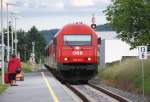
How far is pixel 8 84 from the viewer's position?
3678cm

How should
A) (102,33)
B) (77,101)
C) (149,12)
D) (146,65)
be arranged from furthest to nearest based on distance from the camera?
(102,33) < (149,12) < (146,65) < (77,101)

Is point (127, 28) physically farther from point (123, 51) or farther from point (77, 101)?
point (123, 51)

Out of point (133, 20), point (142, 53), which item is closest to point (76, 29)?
point (133, 20)

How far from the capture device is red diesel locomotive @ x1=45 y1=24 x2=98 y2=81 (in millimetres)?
40344

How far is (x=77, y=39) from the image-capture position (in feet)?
135

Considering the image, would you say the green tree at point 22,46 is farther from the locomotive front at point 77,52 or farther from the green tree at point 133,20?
the locomotive front at point 77,52

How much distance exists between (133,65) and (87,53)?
136 inches

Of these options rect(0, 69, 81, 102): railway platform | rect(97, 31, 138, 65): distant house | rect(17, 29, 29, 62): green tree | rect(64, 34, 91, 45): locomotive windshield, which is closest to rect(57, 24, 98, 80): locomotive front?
rect(64, 34, 91, 45): locomotive windshield

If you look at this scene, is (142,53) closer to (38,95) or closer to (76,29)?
(38,95)

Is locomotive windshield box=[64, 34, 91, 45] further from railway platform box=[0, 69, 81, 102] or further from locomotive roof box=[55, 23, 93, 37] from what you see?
railway platform box=[0, 69, 81, 102]

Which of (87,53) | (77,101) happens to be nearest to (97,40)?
(87,53)

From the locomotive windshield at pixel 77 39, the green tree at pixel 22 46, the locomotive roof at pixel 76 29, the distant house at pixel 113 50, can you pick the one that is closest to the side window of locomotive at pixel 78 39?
the locomotive windshield at pixel 77 39

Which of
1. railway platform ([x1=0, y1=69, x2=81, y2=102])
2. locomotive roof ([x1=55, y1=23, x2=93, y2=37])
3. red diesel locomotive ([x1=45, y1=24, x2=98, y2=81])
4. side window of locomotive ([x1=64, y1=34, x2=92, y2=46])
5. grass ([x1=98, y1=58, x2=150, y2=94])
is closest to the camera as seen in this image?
railway platform ([x1=0, y1=69, x2=81, y2=102])

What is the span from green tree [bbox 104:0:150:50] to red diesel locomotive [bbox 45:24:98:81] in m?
3.06
